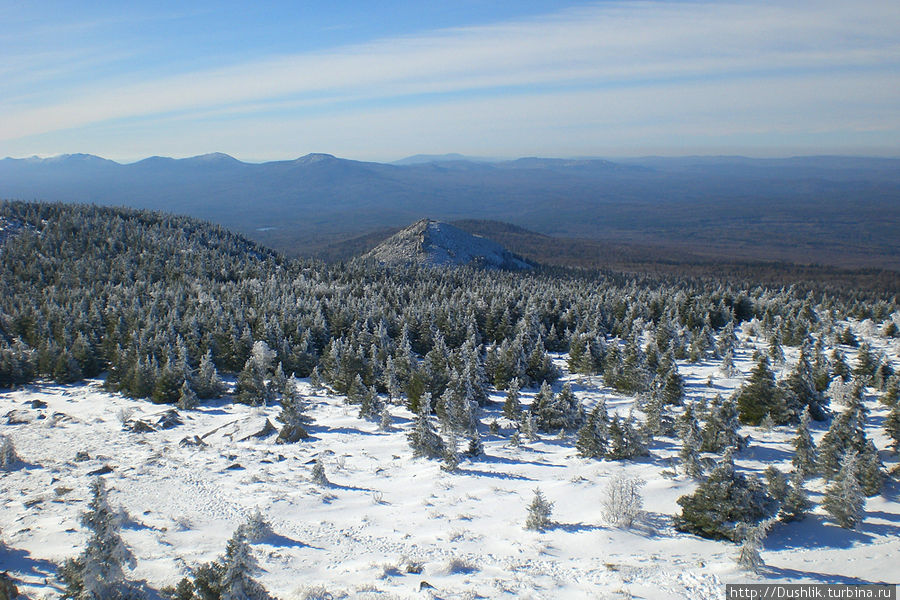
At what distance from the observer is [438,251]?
180500 mm

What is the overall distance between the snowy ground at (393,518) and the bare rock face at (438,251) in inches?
5334

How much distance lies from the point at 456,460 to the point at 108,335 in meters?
47.8

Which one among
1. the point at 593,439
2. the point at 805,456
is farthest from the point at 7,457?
the point at 805,456

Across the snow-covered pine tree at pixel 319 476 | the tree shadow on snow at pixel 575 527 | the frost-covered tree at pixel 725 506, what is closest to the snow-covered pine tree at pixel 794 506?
the frost-covered tree at pixel 725 506

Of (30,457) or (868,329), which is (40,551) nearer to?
(30,457)

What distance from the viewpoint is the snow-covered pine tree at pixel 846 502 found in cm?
1909

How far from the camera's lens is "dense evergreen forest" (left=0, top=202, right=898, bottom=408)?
4331 centimetres

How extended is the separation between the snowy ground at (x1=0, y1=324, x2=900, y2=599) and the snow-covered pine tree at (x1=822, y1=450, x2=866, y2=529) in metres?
0.43

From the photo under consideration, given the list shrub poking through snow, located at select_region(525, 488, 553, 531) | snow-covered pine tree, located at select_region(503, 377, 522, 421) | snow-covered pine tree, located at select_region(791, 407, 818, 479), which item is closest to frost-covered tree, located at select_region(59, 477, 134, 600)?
shrub poking through snow, located at select_region(525, 488, 553, 531)

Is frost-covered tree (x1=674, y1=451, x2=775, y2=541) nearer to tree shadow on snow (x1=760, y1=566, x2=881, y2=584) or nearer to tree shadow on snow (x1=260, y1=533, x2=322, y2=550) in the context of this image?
tree shadow on snow (x1=760, y1=566, x2=881, y2=584)

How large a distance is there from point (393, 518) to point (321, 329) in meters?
37.4

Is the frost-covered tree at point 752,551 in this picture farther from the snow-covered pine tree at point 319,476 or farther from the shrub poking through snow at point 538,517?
the snow-covered pine tree at point 319,476

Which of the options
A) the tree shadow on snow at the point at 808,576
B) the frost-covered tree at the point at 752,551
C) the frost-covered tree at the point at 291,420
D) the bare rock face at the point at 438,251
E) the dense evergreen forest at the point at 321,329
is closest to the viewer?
the tree shadow on snow at the point at 808,576

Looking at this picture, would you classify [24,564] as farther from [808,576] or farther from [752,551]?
[808,576]
